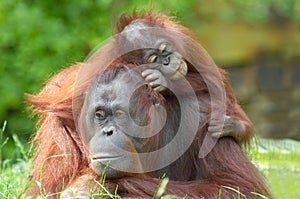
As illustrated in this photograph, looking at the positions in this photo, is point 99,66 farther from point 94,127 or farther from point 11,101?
point 11,101

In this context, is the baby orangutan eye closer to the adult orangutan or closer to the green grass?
the adult orangutan

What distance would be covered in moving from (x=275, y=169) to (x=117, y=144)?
232cm

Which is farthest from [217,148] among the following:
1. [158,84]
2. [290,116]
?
[290,116]

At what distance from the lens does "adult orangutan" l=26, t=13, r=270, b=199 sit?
13.4 feet

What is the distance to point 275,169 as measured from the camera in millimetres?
5988

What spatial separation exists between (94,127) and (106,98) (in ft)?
0.53

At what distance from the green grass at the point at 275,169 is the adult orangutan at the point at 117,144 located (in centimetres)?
47

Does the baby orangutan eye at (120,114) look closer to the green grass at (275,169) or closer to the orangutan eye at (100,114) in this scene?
the orangutan eye at (100,114)

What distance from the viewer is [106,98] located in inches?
161

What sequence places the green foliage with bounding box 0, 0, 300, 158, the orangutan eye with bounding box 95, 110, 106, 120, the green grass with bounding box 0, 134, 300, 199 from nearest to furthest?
the orangutan eye with bounding box 95, 110, 106, 120
the green grass with bounding box 0, 134, 300, 199
the green foliage with bounding box 0, 0, 300, 158

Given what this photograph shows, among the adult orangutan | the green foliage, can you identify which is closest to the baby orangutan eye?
the adult orangutan

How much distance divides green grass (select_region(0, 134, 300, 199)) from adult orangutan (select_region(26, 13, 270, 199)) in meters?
0.47

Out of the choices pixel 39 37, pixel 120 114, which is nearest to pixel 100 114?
pixel 120 114

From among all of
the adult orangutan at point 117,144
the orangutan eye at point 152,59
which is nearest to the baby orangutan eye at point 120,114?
the adult orangutan at point 117,144
